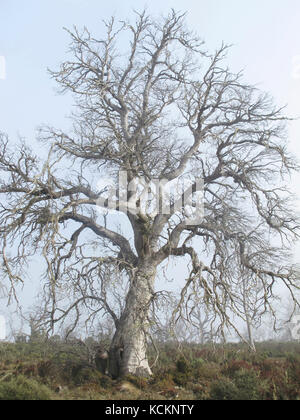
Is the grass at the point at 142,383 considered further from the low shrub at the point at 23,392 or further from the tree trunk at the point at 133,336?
the tree trunk at the point at 133,336

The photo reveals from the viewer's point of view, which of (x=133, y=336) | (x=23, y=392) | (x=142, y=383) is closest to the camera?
(x=23, y=392)

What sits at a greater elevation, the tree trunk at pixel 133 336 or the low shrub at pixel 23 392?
the tree trunk at pixel 133 336

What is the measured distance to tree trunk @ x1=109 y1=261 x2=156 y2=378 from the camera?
9672mm

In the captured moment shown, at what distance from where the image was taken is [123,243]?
11.4 metres

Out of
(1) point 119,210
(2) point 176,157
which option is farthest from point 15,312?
(2) point 176,157

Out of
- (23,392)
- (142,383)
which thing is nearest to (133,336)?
(142,383)

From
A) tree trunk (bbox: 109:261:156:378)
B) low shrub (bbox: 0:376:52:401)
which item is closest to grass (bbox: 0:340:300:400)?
low shrub (bbox: 0:376:52:401)

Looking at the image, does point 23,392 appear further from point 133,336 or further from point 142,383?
point 133,336

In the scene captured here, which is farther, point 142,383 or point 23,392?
point 142,383

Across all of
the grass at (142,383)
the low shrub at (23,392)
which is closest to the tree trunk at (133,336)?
the grass at (142,383)

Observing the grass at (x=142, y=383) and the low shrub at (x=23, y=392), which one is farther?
the grass at (x=142, y=383)

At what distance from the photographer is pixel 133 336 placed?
9.92 m

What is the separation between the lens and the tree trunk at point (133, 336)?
9.67 m

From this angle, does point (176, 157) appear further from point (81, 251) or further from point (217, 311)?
point (217, 311)
